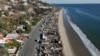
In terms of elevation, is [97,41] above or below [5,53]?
below

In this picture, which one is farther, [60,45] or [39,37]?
[39,37]

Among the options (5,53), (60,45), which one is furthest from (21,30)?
(5,53)

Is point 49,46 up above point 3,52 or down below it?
→ below

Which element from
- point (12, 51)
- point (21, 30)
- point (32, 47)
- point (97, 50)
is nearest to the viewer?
point (12, 51)

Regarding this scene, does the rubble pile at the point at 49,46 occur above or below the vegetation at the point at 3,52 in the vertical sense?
below

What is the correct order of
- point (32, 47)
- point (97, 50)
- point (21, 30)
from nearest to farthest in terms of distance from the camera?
point (32, 47), point (97, 50), point (21, 30)

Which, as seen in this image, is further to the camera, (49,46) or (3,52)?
(49,46)

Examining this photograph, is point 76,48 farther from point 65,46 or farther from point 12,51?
point 12,51

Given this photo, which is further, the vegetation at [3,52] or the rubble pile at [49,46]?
the rubble pile at [49,46]

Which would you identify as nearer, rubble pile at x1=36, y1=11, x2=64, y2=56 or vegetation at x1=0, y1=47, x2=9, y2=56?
vegetation at x1=0, y1=47, x2=9, y2=56

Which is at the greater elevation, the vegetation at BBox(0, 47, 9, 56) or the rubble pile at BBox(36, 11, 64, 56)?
the vegetation at BBox(0, 47, 9, 56)
